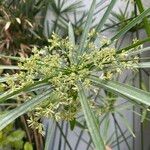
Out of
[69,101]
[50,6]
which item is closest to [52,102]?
[69,101]

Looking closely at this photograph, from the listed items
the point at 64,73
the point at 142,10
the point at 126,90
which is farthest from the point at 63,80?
the point at 142,10

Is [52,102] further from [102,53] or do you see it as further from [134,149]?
[134,149]

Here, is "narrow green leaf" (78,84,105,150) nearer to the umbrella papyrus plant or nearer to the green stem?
the umbrella papyrus plant

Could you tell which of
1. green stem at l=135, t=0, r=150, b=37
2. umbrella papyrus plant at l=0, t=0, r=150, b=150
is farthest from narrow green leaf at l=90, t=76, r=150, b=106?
green stem at l=135, t=0, r=150, b=37

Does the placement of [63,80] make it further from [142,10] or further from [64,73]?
[142,10]

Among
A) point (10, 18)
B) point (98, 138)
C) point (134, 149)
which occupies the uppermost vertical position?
point (10, 18)

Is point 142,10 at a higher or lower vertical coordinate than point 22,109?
higher
